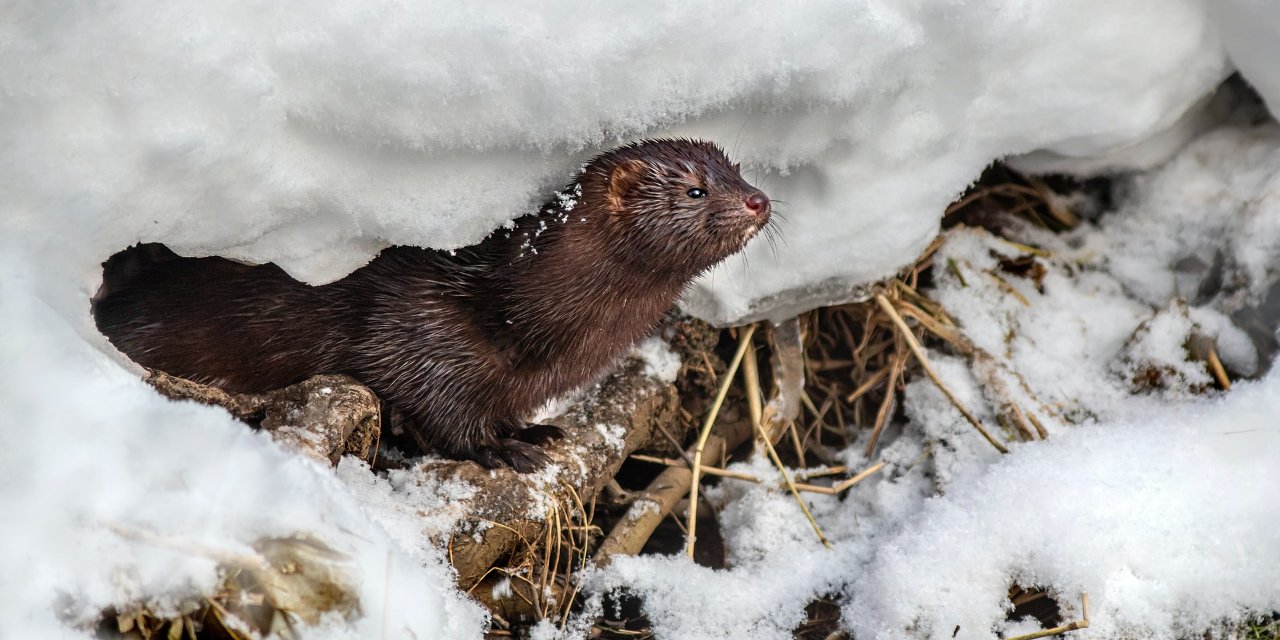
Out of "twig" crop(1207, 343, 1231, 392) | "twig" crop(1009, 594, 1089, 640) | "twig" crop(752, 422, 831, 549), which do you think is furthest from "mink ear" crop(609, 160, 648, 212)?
"twig" crop(1207, 343, 1231, 392)

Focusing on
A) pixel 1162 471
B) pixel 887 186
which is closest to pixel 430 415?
pixel 887 186

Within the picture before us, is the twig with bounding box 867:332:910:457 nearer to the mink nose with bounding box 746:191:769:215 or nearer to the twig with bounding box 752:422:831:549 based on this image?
the twig with bounding box 752:422:831:549

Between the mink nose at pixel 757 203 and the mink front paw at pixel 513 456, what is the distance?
0.87 meters

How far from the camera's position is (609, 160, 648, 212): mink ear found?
2.32 m

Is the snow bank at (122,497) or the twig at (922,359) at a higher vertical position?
the twig at (922,359)

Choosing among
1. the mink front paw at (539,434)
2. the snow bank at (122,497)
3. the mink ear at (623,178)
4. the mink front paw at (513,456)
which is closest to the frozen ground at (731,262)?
the snow bank at (122,497)

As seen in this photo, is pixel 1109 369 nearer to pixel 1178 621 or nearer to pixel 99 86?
pixel 1178 621

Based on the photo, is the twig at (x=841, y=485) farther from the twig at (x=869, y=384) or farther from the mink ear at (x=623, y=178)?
the mink ear at (x=623, y=178)

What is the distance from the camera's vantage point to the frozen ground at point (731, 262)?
1512 millimetres

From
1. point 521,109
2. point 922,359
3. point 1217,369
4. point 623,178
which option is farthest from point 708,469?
point 1217,369

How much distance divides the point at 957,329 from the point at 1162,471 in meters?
0.77

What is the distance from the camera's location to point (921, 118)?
2482 mm

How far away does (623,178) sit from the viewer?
233 cm

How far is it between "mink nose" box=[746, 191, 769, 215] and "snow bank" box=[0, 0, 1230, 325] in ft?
0.79
